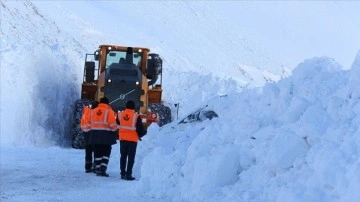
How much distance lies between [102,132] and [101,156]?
0.44 metres

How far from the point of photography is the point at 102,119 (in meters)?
13.1

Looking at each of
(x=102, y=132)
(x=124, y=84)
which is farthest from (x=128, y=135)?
(x=124, y=84)

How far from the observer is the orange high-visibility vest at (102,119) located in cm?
1305

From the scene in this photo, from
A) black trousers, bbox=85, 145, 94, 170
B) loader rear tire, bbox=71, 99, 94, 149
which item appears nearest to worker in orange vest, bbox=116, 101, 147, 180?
black trousers, bbox=85, 145, 94, 170

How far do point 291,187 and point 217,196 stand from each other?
65.1 inches

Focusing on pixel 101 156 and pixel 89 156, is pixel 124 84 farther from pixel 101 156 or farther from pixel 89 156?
pixel 101 156

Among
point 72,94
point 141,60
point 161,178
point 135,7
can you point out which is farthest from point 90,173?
point 135,7

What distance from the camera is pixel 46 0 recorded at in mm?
46875

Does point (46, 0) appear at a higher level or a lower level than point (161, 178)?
higher

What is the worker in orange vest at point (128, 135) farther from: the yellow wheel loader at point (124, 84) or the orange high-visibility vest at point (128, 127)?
the yellow wheel loader at point (124, 84)

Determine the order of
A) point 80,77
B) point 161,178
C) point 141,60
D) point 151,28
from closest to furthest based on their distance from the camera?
point 161,178 < point 141,60 < point 80,77 < point 151,28

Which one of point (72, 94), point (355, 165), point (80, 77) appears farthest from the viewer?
point (80, 77)

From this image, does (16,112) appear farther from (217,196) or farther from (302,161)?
(302,161)

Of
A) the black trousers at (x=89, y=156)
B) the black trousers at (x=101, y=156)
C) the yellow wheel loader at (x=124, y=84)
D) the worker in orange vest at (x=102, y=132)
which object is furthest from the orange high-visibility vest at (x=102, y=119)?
the yellow wheel loader at (x=124, y=84)
